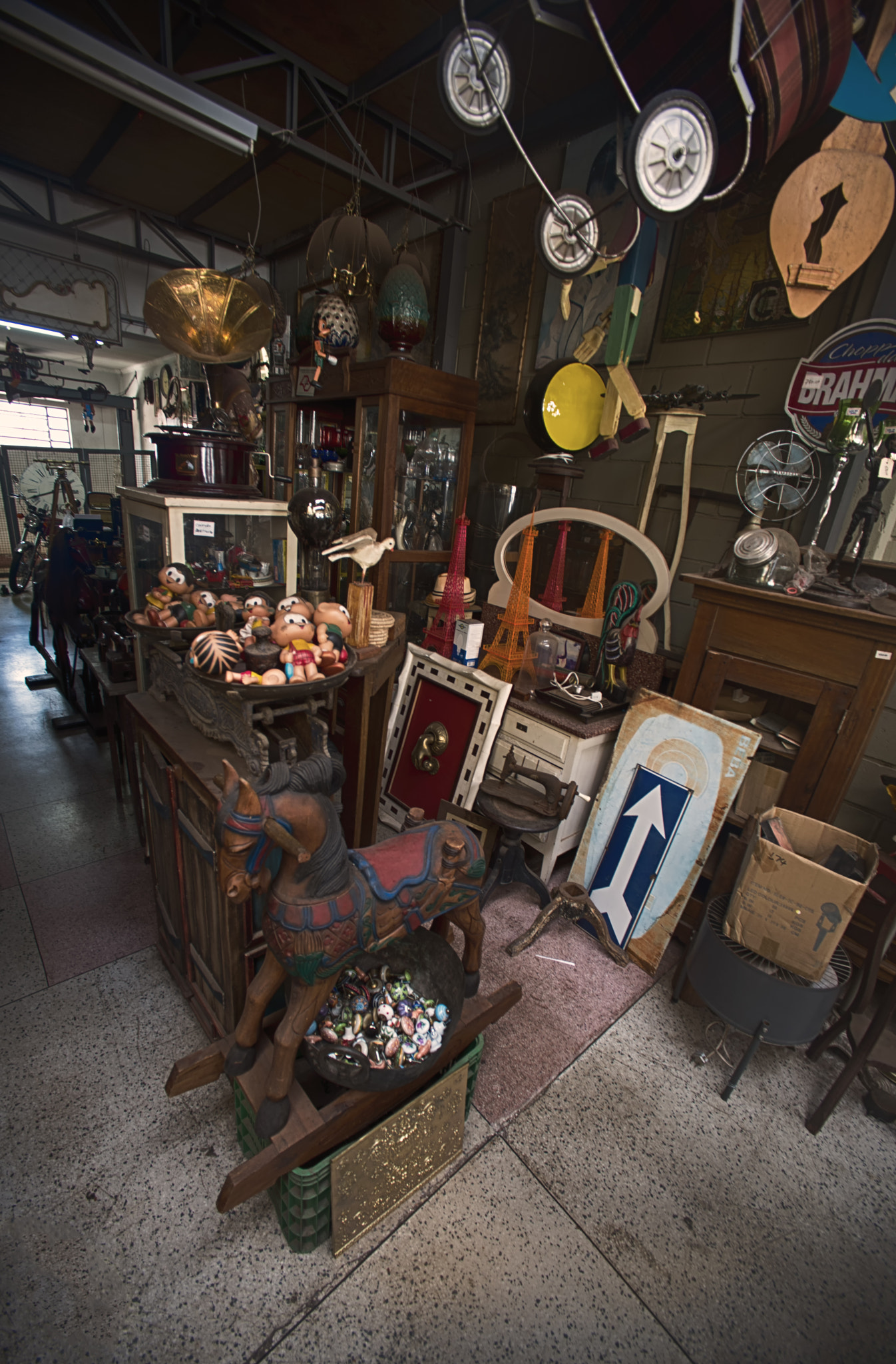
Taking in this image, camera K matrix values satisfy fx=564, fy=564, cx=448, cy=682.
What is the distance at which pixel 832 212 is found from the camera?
2.23m

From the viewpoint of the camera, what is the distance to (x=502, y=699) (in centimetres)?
294

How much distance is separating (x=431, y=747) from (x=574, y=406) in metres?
1.99

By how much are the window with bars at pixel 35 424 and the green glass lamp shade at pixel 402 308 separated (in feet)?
37.7

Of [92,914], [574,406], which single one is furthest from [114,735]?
[574,406]

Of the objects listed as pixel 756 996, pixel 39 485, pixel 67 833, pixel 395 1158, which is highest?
pixel 39 485

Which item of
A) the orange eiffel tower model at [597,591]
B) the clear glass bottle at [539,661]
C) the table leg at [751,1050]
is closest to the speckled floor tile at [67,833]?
the clear glass bottle at [539,661]

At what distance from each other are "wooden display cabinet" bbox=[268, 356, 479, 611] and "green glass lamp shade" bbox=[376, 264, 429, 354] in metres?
0.14

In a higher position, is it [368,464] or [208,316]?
[208,316]

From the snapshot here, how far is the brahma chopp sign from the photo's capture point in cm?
229

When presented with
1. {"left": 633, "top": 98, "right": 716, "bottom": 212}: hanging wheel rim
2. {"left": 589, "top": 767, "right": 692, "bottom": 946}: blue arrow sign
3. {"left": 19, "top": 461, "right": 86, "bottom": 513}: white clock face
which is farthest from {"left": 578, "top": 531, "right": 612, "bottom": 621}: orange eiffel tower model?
{"left": 19, "top": 461, "right": 86, "bottom": 513}: white clock face

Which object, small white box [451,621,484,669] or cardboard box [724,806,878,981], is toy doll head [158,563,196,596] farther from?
cardboard box [724,806,878,981]

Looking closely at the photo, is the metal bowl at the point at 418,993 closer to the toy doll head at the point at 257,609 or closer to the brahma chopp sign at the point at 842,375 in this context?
the toy doll head at the point at 257,609

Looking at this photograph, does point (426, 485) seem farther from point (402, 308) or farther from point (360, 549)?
point (360, 549)

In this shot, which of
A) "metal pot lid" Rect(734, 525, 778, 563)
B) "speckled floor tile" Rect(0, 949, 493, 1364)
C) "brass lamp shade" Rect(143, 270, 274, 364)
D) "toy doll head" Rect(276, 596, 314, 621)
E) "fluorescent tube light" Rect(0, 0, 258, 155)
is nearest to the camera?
"speckled floor tile" Rect(0, 949, 493, 1364)
